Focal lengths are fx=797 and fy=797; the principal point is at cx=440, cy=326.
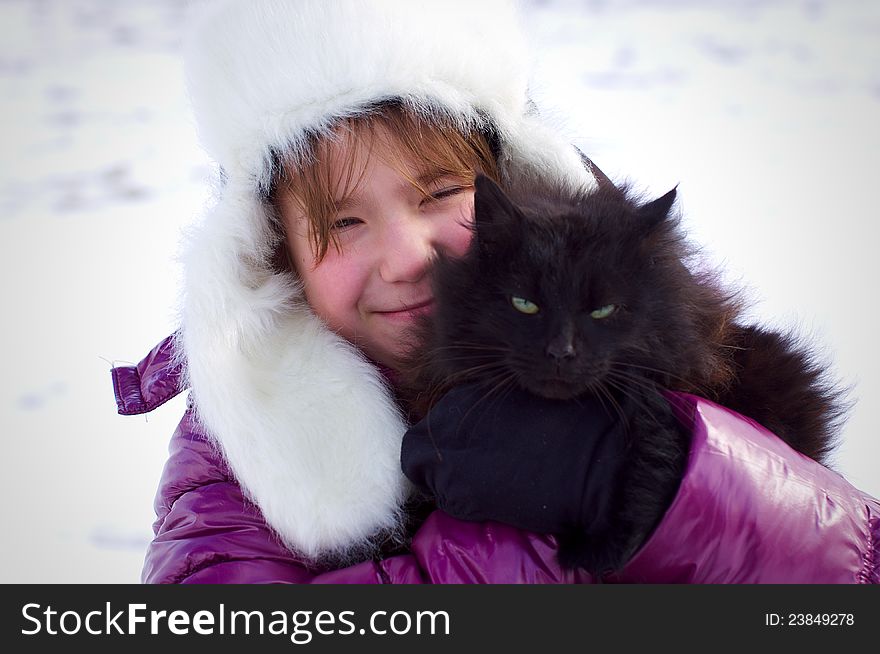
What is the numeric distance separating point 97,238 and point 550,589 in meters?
2.73

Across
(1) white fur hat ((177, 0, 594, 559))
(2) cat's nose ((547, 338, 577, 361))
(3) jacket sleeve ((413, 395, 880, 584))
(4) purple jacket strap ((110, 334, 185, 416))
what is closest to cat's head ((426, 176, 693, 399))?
(2) cat's nose ((547, 338, 577, 361))

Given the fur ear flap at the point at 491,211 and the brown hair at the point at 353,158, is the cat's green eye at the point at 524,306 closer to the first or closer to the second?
the fur ear flap at the point at 491,211

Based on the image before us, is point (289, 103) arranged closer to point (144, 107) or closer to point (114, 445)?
point (114, 445)

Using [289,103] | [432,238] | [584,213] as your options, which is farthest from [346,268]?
[584,213]

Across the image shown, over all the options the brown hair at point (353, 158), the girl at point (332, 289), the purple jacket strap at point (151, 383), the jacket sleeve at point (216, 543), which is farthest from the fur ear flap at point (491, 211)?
the purple jacket strap at point (151, 383)

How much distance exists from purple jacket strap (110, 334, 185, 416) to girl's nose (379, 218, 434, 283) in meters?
0.44

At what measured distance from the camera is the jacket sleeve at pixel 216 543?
1141 mm

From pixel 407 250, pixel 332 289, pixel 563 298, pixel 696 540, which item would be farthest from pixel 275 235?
pixel 696 540

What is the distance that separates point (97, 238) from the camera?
321 centimetres

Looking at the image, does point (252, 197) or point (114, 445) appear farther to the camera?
point (114, 445)

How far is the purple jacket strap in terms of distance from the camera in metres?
1.47

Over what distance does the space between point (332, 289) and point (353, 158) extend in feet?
0.77

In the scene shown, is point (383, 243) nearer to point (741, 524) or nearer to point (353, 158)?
point (353, 158)

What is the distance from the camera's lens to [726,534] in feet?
3.27
